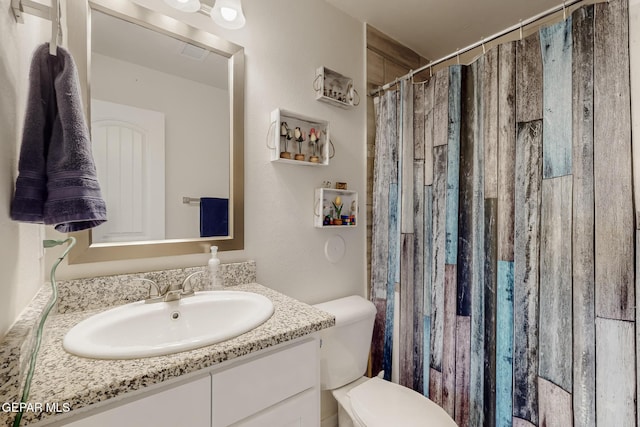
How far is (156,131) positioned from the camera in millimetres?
1127

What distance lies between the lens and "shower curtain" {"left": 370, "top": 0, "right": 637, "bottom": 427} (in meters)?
0.93

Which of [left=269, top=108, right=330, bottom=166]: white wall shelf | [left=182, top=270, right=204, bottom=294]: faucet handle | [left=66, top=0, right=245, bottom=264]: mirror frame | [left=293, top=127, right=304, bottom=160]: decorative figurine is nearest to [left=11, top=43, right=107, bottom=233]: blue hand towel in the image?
[left=66, top=0, right=245, bottom=264]: mirror frame

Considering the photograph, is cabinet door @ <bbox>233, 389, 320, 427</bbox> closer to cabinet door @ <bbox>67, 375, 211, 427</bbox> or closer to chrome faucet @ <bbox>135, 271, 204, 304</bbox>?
cabinet door @ <bbox>67, 375, 211, 427</bbox>

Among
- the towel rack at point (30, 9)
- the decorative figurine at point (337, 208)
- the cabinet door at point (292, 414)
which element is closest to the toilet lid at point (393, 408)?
the cabinet door at point (292, 414)

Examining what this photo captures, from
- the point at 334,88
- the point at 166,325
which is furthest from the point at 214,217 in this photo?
the point at 334,88

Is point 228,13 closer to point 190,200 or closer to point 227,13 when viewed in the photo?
point 227,13

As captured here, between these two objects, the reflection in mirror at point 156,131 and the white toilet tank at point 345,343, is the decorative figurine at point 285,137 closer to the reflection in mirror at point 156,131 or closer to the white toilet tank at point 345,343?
the reflection in mirror at point 156,131

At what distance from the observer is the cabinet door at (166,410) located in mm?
573

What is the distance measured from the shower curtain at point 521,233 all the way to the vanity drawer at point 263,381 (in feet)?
2.67

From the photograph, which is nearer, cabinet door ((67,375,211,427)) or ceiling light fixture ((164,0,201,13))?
cabinet door ((67,375,211,427))

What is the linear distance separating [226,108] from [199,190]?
1.26ft

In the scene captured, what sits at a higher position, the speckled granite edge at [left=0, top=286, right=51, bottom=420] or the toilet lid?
the speckled granite edge at [left=0, top=286, right=51, bottom=420]

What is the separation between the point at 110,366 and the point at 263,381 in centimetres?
36

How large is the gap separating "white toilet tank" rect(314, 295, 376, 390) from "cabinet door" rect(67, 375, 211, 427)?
70 cm
